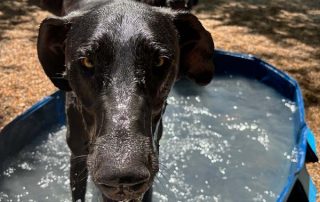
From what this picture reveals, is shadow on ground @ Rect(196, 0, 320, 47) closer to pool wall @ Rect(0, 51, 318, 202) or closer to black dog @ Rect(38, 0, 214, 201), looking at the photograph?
pool wall @ Rect(0, 51, 318, 202)

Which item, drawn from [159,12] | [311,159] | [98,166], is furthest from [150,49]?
[311,159]

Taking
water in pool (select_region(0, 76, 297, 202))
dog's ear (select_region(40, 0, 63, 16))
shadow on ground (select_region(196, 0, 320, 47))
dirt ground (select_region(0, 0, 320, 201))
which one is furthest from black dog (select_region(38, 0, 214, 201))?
shadow on ground (select_region(196, 0, 320, 47))

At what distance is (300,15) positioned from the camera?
7.47 m

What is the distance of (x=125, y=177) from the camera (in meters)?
1.91

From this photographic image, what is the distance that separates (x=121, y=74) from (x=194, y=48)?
876 mm

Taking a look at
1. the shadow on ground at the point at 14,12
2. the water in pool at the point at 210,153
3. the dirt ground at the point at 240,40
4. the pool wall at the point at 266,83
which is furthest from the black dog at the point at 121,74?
the shadow on ground at the point at 14,12

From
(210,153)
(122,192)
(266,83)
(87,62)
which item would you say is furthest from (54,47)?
(266,83)

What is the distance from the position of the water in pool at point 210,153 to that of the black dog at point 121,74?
1278 mm

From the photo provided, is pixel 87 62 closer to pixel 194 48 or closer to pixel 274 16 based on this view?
pixel 194 48

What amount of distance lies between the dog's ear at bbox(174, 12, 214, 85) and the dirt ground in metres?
1.63

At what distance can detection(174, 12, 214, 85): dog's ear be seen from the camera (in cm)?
284

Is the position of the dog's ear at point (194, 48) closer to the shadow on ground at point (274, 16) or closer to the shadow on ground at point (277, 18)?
the shadow on ground at point (277, 18)

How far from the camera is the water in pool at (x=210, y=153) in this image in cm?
407

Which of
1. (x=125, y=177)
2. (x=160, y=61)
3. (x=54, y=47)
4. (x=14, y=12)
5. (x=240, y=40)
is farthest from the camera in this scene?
(x=14, y=12)
